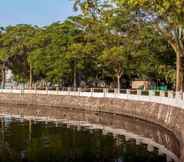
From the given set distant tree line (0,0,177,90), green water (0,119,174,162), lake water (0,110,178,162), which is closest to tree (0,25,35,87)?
distant tree line (0,0,177,90)

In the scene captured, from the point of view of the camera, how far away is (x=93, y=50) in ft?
207

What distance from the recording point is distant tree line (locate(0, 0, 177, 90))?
162ft

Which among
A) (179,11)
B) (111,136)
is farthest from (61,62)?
(179,11)

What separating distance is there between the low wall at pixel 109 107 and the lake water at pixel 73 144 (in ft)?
3.02

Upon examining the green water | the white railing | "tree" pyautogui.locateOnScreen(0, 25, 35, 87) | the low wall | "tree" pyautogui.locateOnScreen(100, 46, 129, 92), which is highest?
"tree" pyautogui.locateOnScreen(0, 25, 35, 87)

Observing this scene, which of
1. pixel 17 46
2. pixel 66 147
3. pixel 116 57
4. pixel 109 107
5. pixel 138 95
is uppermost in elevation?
pixel 17 46

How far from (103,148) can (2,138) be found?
8.41 metres

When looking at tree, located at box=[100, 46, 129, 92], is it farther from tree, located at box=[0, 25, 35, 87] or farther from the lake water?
tree, located at box=[0, 25, 35, 87]

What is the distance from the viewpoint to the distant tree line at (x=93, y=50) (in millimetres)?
49344

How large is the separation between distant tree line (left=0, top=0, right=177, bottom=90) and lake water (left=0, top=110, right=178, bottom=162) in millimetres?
8401

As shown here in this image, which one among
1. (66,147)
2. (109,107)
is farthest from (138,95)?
(66,147)

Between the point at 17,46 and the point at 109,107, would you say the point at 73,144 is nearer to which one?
the point at 109,107

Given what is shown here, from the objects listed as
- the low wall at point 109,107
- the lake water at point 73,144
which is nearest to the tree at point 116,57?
the low wall at point 109,107

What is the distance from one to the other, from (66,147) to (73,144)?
3.42 ft
